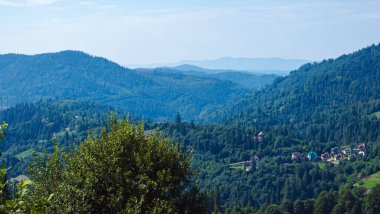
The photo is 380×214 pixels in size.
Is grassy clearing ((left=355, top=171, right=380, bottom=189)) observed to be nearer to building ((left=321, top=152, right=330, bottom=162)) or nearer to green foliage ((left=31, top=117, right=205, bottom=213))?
building ((left=321, top=152, right=330, bottom=162))

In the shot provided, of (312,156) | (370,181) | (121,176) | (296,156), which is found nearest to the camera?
(121,176)

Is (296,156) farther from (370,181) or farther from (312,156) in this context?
(370,181)

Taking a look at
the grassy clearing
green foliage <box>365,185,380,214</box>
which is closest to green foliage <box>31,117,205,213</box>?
green foliage <box>365,185,380,214</box>

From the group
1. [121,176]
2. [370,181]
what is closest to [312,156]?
[370,181]

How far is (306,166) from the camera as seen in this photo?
170 meters

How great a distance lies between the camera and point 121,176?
23359 mm

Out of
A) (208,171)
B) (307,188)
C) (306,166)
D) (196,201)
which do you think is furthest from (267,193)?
(196,201)

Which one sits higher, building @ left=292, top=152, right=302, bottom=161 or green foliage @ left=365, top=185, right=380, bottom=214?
green foliage @ left=365, top=185, right=380, bottom=214

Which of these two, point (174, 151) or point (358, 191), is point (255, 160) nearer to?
point (358, 191)

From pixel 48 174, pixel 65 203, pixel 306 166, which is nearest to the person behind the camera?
pixel 65 203

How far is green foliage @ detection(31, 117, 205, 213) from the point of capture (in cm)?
2231

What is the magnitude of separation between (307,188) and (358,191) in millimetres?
42286

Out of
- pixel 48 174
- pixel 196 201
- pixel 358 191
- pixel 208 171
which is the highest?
pixel 48 174

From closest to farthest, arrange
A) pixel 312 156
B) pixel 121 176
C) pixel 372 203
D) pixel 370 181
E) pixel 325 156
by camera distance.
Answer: pixel 121 176 → pixel 372 203 → pixel 370 181 → pixel 312 156 → pixel 325 156
